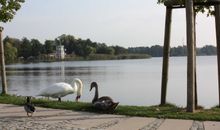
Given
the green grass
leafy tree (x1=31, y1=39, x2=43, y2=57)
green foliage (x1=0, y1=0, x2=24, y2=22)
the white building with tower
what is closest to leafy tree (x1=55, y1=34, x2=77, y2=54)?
the white building with tower

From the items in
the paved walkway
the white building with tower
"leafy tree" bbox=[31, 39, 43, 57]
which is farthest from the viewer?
"leafy tree" bbox=[31, 39, 43, 57]

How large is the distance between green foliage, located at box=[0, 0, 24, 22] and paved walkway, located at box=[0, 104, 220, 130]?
249 inches

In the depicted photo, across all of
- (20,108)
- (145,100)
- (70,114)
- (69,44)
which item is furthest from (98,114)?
→ (69,44)

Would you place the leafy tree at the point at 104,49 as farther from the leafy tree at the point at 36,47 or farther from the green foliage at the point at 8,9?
the green foliage at the point at 8,9

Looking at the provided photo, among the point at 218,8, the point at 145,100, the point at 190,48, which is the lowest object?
the point at 145,100

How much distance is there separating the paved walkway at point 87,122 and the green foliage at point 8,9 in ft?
20.8

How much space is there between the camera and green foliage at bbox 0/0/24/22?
18.2 meters

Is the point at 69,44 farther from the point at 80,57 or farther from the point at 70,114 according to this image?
the point at 70,114

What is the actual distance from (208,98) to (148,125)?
12.6 m

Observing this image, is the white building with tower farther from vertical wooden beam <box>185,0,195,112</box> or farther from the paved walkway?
vertical wooden beam <box>185,0,195,112</box>

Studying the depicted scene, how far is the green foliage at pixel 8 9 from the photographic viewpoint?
59.8 ft

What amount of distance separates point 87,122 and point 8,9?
342 inches

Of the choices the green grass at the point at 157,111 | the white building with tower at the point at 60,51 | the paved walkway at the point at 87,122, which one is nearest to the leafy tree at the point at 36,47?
the white building with tower at the point at 60,51

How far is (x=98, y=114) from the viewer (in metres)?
12.4
